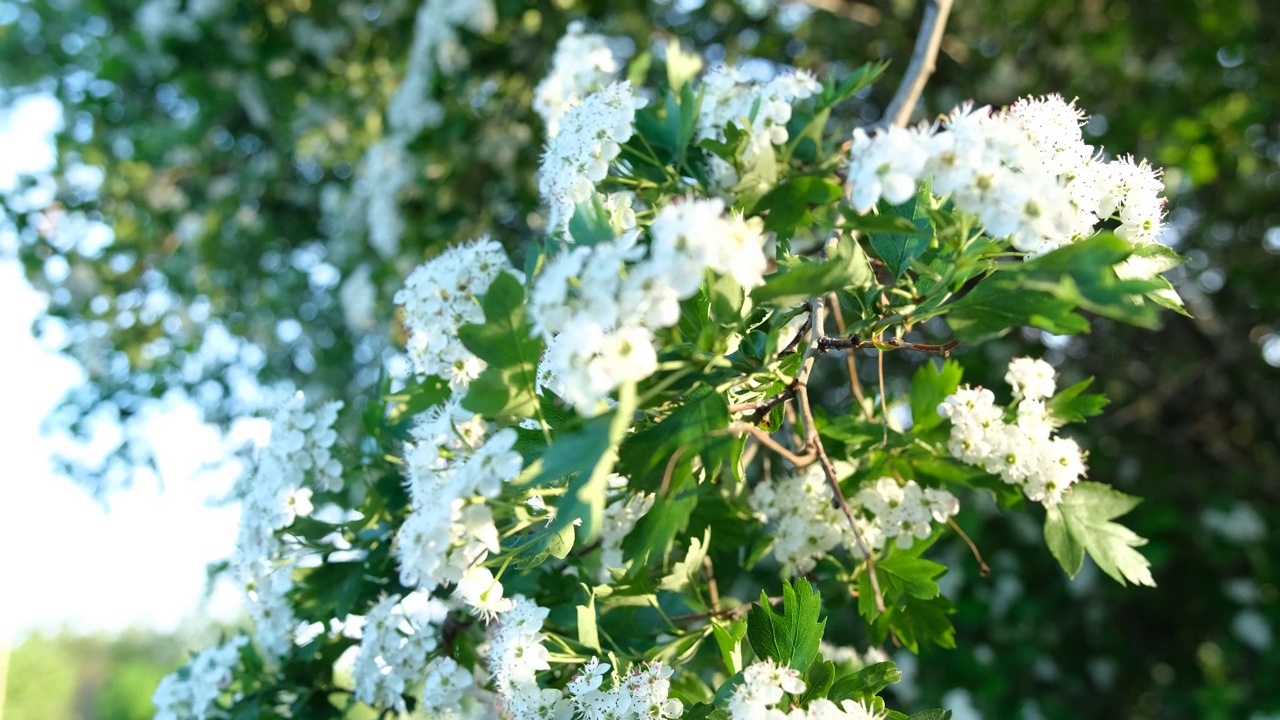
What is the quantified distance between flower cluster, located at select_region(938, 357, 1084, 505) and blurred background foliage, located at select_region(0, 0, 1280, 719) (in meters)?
2.31

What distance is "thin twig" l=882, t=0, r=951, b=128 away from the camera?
1892mm

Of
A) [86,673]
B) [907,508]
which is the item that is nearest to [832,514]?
[907,508]

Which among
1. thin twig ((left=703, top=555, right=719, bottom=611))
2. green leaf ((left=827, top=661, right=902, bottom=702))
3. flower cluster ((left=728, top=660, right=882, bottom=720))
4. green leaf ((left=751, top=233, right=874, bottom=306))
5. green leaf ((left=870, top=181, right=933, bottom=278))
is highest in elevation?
green leaf ((left=751, top=233, right=874, bottom=306))

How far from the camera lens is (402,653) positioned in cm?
149

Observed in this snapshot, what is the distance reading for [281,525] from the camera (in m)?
1.50

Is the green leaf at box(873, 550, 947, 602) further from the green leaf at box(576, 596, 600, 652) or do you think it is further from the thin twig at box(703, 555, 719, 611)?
the green leaf at box(576, 596, 600, 652)

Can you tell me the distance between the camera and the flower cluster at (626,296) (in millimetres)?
837

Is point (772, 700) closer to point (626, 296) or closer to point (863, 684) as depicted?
point (863, 684)

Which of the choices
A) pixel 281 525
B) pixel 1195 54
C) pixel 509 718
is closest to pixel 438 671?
pixel 509 718

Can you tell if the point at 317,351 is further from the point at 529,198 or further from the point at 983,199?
the point at 983,199

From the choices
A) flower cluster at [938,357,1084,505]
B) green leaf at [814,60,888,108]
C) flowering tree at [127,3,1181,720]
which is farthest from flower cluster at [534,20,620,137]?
flower cluster at [938,357,1084,505]

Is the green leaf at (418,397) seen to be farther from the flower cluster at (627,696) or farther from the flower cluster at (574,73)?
the flower cluster at (574,73)

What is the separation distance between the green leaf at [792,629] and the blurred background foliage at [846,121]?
2.42m

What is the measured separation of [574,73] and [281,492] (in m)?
1.01
